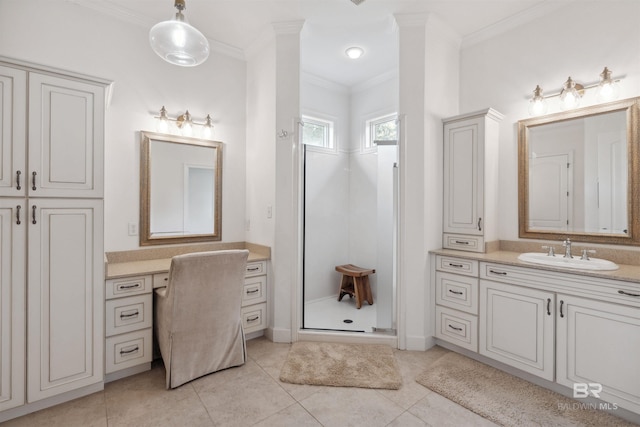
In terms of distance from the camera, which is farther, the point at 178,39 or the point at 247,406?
the point at 247,406

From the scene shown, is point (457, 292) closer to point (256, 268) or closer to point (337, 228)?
point (337, 228)

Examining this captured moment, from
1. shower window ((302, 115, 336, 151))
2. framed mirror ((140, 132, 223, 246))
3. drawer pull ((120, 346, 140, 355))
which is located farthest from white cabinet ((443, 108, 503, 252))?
drawer pull ((120, 346, 140, 355))

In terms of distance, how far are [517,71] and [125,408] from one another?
4081 millimetres

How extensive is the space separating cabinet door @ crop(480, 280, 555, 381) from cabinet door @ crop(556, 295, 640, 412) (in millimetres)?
74

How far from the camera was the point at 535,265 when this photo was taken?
217 cm

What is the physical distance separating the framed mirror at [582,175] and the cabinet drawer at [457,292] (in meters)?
0.76

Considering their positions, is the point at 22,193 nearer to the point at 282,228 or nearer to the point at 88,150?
the point at 88,150

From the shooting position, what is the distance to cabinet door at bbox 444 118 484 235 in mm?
2713

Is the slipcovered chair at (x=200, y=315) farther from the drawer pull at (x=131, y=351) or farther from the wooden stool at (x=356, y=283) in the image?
the wooden stool at (x=356, y=283)

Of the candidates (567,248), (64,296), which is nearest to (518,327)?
(567,248)

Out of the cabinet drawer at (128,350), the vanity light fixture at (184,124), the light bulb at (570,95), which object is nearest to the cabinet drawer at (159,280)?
the cabinet drawer at (128,350)

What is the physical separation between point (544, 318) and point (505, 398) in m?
0.61

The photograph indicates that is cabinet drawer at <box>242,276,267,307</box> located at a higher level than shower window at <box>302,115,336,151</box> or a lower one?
lower

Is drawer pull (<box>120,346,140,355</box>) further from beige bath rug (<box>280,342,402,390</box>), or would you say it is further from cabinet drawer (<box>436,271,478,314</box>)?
cabinet drawer (<box>436,271,478,314</box>)
